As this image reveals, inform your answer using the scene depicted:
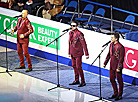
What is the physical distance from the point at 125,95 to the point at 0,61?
4.68m

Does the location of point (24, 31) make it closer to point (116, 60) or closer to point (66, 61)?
point (66, 61)

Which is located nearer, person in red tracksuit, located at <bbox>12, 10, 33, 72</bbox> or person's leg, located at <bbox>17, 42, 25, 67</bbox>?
person in red tracksuit, located at <bbox>12, 10, 33, 72</bbox>

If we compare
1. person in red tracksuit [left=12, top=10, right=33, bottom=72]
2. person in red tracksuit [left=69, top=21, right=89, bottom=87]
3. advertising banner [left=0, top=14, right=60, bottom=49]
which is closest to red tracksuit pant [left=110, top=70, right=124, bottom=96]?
person in red tracksuit [left=69, top=21, right=89, bottom=87]

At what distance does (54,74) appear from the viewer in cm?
1350

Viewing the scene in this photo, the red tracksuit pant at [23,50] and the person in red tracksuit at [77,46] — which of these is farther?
the red tracksuit pant at [23,50]

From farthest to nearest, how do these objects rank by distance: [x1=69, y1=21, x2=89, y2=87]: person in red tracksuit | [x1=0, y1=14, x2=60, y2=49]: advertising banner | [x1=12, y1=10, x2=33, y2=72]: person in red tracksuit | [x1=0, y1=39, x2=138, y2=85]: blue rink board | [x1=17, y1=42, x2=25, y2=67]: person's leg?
1. [x1=0, y1=14, x2=60, y2=49]: advertising banner
2. [x1=17, y1=42, x2=25, y2=67]: person's leg
3. [x1=12, y1=10, x2=33, y2=72]: person in red tracksuit
4. [x1=0, y1=39, x2=138, y2=85]: blue rink board
5. [x1=69, y1=21, x2=89, y2=87]: person in red tracksuit

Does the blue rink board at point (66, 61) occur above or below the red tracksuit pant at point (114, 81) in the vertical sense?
below

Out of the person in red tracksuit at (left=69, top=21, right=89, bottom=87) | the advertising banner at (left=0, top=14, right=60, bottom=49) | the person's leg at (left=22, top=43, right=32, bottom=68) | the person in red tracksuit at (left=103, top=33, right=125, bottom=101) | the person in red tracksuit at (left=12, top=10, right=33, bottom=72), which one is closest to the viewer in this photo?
the person in red tracksuit at (left=103, top=33, right=125, bottom=101)

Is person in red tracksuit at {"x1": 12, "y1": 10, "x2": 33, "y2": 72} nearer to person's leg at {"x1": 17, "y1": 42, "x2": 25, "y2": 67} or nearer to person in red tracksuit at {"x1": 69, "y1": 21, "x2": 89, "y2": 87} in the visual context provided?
person's leg at {"x1": 17, "y1": 42, "x2": 25, "y2": 67}

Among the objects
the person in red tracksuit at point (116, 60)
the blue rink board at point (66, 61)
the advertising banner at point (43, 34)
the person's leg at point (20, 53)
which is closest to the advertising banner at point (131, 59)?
the blue rink board at point (66, 61)

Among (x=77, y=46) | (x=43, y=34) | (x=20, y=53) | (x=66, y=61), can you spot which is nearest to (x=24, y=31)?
(x=20, y=53)

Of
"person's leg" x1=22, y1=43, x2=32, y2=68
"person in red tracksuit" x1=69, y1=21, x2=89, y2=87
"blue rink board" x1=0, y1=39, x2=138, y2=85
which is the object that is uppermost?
"person in red tracksuit" x1=69, y1=21, x2=89, y2=87

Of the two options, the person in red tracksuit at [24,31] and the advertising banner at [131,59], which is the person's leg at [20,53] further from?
the advertising banner at [131,59]

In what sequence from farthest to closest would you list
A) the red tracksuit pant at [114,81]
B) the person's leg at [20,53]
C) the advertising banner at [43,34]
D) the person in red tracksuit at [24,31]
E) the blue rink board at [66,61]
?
the advertising banner at [43,34] < the person's leg at [20,53] < the person in red tracksuit at [24,31] < the blue rink board at [66,61] < the red tracksuit pant at [114,81]
